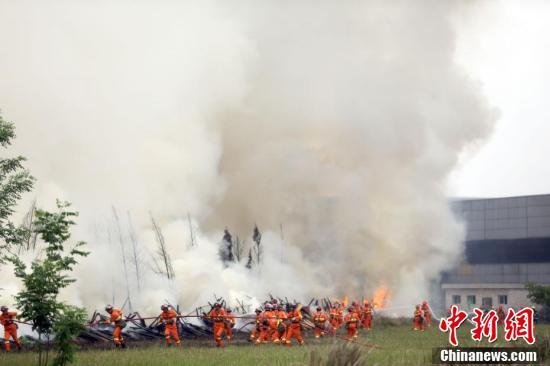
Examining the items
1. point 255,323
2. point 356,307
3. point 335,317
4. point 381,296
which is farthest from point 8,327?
point 381,296

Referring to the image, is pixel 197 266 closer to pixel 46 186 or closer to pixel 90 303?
pixel 90 303

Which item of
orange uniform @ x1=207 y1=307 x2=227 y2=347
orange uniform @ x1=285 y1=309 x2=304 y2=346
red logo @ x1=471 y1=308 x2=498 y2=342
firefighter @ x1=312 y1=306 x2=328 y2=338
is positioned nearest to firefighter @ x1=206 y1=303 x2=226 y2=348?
orange uniform @ x1=207 y1=307 x2=227 y2=347

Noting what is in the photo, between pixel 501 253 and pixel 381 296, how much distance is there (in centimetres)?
1380

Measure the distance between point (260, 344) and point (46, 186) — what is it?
18.7 meters

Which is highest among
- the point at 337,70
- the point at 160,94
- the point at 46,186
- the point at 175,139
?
the point at 337,70

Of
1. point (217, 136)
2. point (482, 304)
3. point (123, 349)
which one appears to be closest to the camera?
point (123, 349)

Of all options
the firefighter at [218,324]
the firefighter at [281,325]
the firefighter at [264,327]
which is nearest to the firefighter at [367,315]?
the firefighter at [281,325]

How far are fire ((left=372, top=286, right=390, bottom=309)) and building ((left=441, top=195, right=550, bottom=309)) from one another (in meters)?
9.93

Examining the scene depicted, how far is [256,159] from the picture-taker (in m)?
52.9

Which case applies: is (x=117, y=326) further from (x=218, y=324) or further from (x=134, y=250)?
(x=134, y=250)

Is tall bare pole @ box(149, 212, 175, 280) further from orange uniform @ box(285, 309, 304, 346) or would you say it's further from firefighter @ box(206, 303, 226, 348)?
orange uniform @ box(285, 309, 304, 346)

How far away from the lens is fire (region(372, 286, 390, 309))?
5459cm

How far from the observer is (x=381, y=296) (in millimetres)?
55062

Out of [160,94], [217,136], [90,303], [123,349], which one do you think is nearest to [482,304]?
[217,136]
